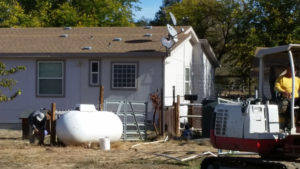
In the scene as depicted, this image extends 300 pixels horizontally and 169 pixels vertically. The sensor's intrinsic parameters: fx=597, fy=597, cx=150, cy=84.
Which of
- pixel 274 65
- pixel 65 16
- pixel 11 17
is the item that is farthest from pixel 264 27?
pixel 274 65

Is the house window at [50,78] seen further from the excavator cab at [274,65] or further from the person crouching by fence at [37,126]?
the excavator cab at [274,65]

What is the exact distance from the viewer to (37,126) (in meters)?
17.3

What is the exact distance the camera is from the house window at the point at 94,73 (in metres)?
23.3

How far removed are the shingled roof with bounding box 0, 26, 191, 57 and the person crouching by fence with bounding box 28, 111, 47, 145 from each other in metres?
5.93

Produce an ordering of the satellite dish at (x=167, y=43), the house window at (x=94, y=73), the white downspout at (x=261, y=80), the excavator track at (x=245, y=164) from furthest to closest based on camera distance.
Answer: the house window at (x=94, y=73) < the satellite dish at (x=167, y=43) < the white downspout at (x=261, y=80) < the excavator track at (x=245, y=164)

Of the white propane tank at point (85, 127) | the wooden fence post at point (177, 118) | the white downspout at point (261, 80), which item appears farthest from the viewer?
the wooden fence post at point (177, 118)

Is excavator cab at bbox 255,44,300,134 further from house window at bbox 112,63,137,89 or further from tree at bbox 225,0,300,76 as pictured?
tree at bbox 225,0,300,76

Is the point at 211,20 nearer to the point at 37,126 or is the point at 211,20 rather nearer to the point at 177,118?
the point at 177,118

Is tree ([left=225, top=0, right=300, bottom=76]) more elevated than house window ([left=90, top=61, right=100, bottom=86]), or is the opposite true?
tree ([left=225, top=0, right=300, bottom=76])

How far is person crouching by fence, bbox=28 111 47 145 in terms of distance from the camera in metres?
17.3

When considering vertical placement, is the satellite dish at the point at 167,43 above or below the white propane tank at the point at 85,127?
above

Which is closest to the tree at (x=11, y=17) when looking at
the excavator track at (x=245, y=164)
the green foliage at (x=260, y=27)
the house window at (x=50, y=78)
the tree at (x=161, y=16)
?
the house window at (x=50, y=78)

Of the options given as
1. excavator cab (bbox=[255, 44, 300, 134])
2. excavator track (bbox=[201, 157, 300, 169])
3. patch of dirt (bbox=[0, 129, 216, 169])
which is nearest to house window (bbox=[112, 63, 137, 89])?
patch of dirt (bbox=[0, 129, 216, 169])

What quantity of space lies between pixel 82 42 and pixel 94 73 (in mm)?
1601
